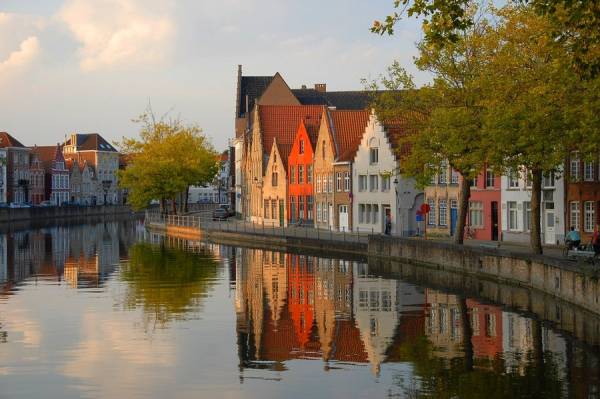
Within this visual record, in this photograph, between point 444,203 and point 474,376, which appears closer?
point 474,376

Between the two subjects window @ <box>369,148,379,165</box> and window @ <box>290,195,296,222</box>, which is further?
window @ <box>290,195,296,222</box>

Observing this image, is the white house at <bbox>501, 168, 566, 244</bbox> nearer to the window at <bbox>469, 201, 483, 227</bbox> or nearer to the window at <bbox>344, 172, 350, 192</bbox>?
the window at <bbox>469, 201, 483, 227</bbox>

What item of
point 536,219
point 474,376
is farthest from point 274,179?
point 474,376

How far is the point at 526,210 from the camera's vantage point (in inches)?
2421

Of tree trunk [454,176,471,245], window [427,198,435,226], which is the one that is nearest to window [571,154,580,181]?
tree trunk [454,176,471,245]

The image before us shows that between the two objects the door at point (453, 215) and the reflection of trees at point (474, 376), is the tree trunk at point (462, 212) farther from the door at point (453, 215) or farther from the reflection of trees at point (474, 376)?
the reflection of trees at point (474, 376)

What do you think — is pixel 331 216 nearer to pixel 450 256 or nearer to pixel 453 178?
pixel 453 178

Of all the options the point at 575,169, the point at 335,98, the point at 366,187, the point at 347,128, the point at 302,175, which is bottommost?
the point at 366,187

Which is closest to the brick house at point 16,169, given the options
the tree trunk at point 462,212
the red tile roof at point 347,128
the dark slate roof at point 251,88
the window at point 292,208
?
the dark slate roof at point 251,88

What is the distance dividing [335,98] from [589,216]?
78.3 m

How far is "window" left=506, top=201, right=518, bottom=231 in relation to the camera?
206 feet

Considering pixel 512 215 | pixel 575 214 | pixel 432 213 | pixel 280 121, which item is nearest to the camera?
pixel 575 214

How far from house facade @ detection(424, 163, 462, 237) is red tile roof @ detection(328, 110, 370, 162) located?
37.5 ft

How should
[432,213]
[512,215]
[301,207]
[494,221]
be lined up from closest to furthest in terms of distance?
1. [512,215]
2. [494,221]
3. [432,213]
4. [301,207]
